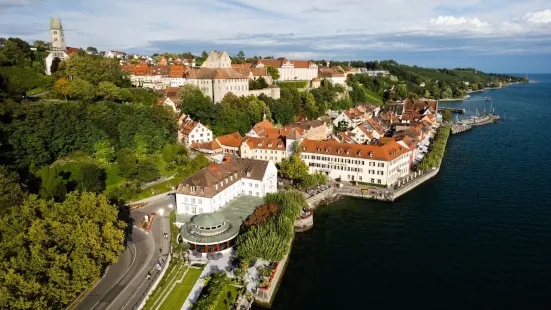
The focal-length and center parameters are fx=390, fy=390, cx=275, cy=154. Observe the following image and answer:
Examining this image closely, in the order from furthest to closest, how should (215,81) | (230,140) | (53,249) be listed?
(215,81), (230,140), (53,249)

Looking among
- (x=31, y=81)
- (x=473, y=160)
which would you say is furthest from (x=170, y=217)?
(x=473, y=160)

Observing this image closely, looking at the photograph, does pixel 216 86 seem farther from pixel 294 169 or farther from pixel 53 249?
pixel 53 249

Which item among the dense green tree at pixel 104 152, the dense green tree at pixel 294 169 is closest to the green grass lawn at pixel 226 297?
the dense green tree at pixel 294 169

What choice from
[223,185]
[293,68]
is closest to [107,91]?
[223,185]

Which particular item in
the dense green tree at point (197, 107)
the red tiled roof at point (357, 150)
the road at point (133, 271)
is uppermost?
the dense green tree at point (197, 107)

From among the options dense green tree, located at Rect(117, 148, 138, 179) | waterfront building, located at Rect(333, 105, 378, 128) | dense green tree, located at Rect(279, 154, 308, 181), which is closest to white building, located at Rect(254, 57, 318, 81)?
waterfront building, located at Rect(333, 105, 378, 128)

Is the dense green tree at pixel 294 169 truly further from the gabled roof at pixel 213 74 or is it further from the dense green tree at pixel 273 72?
the dense green tree at pixel 273 72

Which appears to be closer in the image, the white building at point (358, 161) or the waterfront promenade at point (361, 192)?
the waterfront promenade at point (361, 192)
